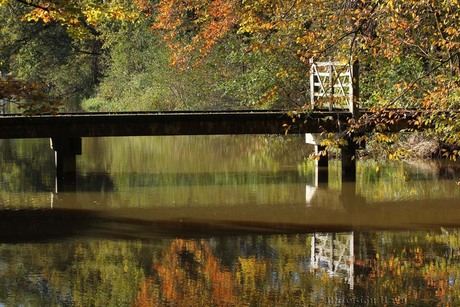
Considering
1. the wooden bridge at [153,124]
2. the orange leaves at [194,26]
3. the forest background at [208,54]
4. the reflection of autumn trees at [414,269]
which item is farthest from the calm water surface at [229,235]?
the orange leaves at [194,26]

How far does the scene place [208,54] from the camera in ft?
106

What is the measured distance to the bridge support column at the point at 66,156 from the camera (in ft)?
62.0

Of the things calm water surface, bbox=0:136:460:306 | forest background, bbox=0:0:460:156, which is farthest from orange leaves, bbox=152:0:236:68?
calm water surface, bbox=0:136:460:306

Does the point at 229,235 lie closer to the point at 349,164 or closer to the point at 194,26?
the point at 349,164

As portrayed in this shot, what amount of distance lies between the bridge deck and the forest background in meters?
0.75

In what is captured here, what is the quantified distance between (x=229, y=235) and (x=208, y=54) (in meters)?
19.4

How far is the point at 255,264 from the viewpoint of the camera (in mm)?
11492

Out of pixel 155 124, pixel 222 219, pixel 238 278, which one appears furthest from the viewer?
pixel 155 124

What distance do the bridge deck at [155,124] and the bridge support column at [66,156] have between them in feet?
1.67

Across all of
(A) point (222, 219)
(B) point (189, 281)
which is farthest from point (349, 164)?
(B) point (189, 281)

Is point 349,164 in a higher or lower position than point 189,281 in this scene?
higher

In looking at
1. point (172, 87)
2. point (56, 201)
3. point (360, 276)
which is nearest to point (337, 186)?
point (56, 201)

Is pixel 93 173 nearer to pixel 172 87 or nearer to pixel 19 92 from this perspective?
pixel 19 92

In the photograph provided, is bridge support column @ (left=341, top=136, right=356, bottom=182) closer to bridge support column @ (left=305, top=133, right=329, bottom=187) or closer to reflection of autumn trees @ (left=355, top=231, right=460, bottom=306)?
bridge support column @ (left=305, top=133, right=329, bottom=187)
